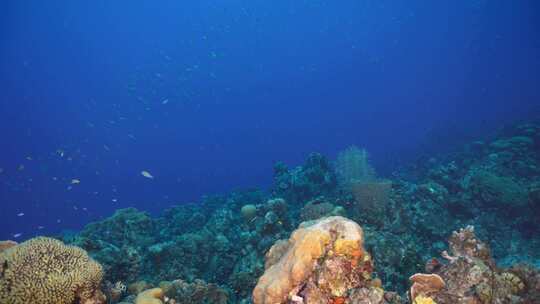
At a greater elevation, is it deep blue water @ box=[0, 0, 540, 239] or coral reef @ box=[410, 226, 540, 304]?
deep blue water @ box=[0, 0, 540, 239]

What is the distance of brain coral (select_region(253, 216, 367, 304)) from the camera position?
14.1 feet

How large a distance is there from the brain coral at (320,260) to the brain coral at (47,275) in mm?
2668

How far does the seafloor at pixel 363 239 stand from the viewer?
14.8 ft

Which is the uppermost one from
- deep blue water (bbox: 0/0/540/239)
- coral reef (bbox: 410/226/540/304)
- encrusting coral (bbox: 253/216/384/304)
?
deep blue water (bbox: 0/0/540/239)

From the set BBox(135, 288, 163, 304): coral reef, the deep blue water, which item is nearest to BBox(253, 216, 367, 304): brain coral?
BBox(135, 288, 163, 304): coral reef

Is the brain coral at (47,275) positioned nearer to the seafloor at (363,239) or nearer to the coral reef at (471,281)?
the seafloor at (363,239)

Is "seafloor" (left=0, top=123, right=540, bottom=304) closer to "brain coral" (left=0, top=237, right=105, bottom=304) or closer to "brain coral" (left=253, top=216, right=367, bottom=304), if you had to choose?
"brain coral" (left=253, top=216, right=367, bottom=304)

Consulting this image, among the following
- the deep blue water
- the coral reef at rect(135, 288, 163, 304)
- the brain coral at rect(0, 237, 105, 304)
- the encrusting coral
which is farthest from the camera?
the deep blue water

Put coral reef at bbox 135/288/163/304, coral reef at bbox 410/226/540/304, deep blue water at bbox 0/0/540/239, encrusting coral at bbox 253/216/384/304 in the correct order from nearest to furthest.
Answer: encrusting coral at bbox 253/216/384/304 → coral reef at bbox 410/226/540/304 → coral reef at bbox 135/288/163/304 → deep blue water at bbox 0/0/540/239

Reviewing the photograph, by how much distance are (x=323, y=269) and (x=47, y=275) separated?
3.78m

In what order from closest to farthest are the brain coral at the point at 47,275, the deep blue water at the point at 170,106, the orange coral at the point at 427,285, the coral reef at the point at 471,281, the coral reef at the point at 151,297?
the coral reef at the point at 471,281 < the orange coral at the point at 427,285 < the brain coral at the point at 47,275 < the coral reef at the point at 151,297 < the deep blue water at the point at 170,106

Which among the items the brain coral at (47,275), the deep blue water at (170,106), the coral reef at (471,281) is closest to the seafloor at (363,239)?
the coral reef at (471,281)

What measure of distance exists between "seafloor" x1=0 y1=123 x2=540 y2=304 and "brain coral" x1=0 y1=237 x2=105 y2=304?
0.86 metres

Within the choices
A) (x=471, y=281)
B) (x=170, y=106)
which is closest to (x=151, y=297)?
(x=471, y=281)
